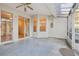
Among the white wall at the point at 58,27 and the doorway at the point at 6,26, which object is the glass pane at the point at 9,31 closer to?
the doorway at the point at 6,26

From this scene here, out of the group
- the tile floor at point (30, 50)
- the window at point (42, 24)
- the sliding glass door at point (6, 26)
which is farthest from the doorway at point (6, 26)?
the window at point (42, 24)

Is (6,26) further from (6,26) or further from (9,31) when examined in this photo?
(9,31)

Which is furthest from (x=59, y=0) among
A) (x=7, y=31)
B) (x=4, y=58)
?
(x=7, y=31)

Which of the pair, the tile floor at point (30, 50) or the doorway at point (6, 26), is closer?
the tile floor at point (30, 50)

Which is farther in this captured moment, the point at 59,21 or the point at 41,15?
the point at 59,21

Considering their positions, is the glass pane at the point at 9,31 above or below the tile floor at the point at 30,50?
above

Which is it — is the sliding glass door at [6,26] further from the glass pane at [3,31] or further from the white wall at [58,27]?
the white wall at [58,27]

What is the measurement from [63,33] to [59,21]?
161cm

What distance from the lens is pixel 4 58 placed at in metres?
1.26

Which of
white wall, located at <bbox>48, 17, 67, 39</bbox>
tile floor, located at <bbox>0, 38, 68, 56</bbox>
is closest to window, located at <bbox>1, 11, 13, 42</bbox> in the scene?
tile floor, located at <bbox>0, 38, 68, 56</bbox>

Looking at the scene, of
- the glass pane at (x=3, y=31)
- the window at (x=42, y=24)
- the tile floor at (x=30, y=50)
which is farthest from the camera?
the window at (x=42, y=24)

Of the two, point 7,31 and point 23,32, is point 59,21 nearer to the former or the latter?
point 23,32

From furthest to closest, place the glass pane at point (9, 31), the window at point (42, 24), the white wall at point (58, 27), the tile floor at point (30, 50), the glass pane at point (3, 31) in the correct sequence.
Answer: the white wall at point (58, 27)
the window at point (42, 24)
the glass pane at point (9, 31)
the glass pane at point (3, 31)
the tile floor at point (30, 50)

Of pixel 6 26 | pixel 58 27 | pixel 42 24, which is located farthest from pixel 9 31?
pixel 58 27
